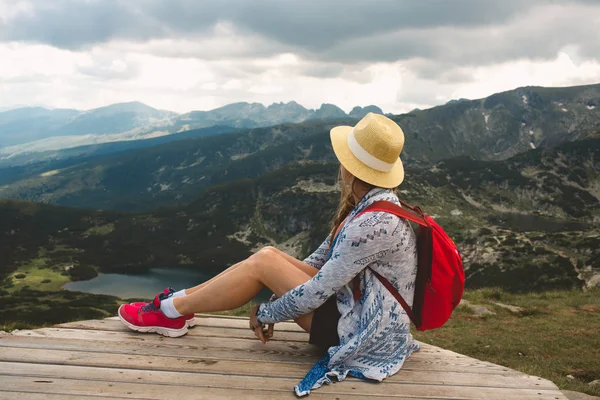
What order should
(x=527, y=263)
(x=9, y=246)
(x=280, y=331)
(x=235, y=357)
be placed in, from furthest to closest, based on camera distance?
(x=9, y=246)
(x=527, y=263)
(x=280, y=331)
(x=235, y=357)

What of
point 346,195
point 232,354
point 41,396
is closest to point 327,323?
point 232,354

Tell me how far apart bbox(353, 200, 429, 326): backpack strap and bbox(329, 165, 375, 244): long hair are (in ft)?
1.42

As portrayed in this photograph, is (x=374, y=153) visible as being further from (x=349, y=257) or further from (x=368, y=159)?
(x=349, y=257)

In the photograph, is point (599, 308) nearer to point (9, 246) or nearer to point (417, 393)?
point (417, 393)

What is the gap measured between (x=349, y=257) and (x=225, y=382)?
75.4 inches

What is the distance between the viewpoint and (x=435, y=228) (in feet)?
16.8

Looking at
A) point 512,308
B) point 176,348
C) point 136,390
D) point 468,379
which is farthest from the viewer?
point 512,308

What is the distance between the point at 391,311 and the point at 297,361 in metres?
1.43

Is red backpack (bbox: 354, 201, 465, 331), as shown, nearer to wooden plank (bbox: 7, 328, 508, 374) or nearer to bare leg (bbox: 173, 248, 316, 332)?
bare leg (bbox: 173, 248, 316, 332)

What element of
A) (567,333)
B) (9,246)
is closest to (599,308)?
(567,333)

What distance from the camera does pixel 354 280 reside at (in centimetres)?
529

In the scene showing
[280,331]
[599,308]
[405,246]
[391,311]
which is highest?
[405,246]

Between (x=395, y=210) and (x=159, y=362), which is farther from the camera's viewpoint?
(x=159, y=362)

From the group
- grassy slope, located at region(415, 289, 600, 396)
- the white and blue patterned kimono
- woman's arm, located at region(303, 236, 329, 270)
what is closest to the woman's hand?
the white and blue patterned kimono
